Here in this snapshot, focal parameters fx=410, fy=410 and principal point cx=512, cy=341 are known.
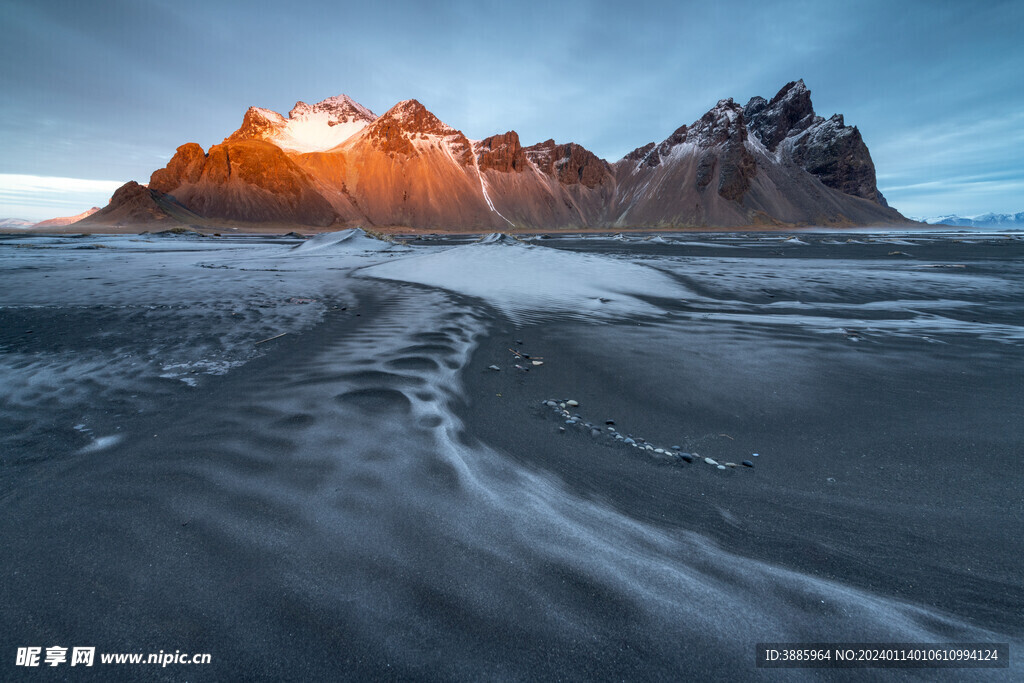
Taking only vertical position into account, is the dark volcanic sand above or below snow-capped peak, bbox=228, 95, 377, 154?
below

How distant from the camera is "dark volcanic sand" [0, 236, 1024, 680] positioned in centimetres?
151

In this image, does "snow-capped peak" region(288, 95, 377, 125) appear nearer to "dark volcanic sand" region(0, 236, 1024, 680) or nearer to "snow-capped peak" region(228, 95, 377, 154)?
"snow-capped peak" region(228, 95, 377, 154)

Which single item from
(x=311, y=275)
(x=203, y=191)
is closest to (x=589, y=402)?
(x=311, y=275)

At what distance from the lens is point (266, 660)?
1.42m

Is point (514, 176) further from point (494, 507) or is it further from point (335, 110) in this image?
point (494, 507)

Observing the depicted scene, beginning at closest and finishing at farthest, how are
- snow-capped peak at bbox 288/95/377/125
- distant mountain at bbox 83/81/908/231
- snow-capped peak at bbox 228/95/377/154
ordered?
distant mountain at bbox 83/81/908/231 < snow-capped peak at bbox 228/95/377/154 < snow-capped peak at bbox 288/95/377/125

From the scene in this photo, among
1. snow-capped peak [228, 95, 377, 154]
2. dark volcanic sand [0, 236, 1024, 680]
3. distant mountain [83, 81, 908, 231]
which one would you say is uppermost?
snow-capped peak [228, 95, 377, 154]

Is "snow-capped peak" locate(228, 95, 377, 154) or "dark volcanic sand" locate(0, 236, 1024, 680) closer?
"dark volcanic sand" locate(0, 236, 1024, 680)

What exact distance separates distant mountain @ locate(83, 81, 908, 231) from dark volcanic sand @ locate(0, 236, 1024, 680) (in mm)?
118766

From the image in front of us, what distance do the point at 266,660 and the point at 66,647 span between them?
0.72 metres

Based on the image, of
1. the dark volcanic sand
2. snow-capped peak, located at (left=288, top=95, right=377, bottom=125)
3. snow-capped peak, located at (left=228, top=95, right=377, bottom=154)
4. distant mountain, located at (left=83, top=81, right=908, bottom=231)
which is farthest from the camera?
snow-capped peak, located at (left=288, top=95, right=377, bottom=125)

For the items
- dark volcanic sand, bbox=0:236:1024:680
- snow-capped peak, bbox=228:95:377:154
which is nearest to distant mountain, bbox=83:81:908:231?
snow-capped peak, bbox=228:95:377:154

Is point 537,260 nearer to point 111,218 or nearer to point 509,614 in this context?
point 509,614

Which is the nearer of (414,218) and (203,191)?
(203,191)
